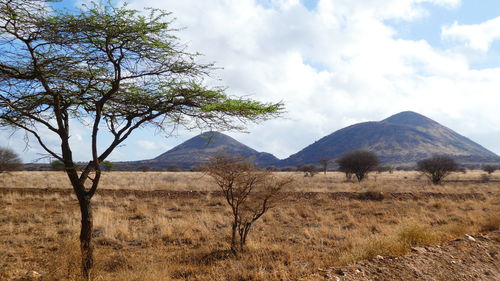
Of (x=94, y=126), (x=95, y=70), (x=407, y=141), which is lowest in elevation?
(x=94, y=126)

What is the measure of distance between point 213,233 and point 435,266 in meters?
8.12

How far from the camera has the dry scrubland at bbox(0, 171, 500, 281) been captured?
8102 millimetres

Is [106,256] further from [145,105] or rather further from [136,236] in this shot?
[145,105]

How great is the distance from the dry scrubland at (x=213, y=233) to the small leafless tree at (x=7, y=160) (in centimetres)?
2011

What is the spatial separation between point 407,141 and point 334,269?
193 m

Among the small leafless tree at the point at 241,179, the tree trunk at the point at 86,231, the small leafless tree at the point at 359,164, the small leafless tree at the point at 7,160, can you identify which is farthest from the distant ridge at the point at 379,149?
the tree trunk at the point at 86,231

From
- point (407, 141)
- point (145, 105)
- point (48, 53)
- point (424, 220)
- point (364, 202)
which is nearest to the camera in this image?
point (48, 53)

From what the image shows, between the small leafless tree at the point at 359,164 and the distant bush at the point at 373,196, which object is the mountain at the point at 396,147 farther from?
the distant bush at the point at 373,196

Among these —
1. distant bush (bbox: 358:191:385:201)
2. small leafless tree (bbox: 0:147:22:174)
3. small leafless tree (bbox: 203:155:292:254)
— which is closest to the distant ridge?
small leafless tree (bbox: 0:147:22:174)

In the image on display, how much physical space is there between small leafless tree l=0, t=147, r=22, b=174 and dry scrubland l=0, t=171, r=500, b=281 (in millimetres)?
20111

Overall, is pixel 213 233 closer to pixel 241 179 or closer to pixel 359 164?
pixel 241 179

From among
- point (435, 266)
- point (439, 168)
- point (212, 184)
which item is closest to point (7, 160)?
point (212, 184)

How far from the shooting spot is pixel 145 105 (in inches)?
319

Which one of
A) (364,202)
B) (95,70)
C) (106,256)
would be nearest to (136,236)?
(106,256)
